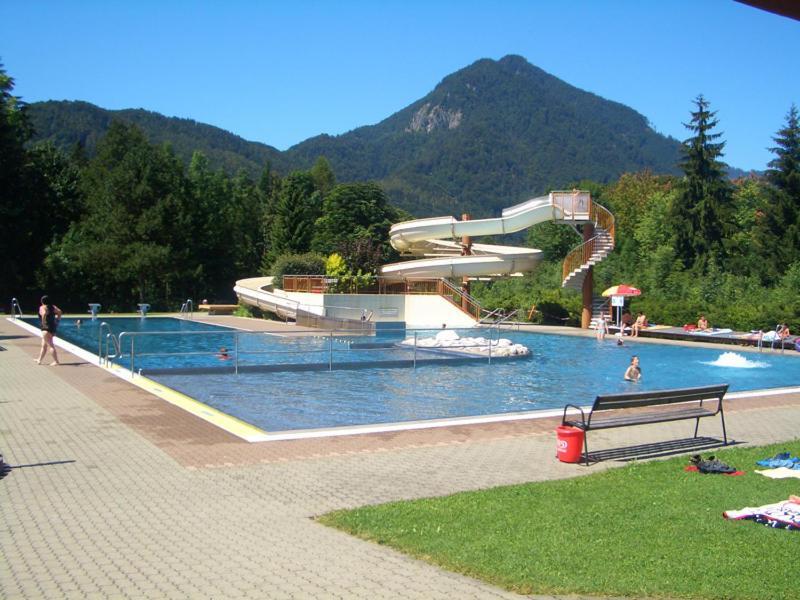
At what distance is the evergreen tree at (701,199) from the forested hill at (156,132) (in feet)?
321

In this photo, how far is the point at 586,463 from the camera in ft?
31.7

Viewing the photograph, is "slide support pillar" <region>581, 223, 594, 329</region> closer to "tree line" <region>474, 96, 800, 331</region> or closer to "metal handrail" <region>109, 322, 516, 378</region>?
"tree line" <region>474, 96, 800, 331</region>

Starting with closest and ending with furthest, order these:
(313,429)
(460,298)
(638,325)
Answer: (313,429) < (638,325) < (460,298)

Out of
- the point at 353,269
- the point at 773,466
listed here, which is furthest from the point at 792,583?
the point at 353,269

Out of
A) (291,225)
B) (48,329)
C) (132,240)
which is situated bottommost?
(48,329)

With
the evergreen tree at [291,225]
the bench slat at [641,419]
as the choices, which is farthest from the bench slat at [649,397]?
the evergreen tree at [291,225]

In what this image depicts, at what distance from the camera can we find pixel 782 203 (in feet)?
155

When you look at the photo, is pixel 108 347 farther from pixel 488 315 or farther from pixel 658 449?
pixel 488 315

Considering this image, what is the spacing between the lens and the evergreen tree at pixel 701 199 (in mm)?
50250

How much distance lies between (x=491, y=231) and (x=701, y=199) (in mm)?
19121

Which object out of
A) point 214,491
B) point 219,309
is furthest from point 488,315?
point 214,491

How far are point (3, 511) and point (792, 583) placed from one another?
6.92 m

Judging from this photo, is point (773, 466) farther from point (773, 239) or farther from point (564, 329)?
point (773, 239)

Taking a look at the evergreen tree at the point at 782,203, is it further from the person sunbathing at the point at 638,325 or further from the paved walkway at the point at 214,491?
the paved walkway at the point at 214,491
